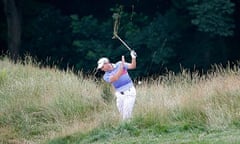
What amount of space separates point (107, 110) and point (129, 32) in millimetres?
17849

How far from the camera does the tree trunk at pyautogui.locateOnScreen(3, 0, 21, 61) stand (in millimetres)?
34094

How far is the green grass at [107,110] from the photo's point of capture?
12.8 m

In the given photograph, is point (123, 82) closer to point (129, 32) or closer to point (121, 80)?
point (121, 80)

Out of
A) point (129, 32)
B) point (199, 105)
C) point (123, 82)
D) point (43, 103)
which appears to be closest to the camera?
point (199, 105)

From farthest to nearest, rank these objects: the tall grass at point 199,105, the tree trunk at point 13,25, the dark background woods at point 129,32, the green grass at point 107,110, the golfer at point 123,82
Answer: the tree trunk at point 13,25 → the dark background woods at point 129,32 → the golfer at point 123,82 → the tall grass at point 199,105 → the green grass at point 107,110

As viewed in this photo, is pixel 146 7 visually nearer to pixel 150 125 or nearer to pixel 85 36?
pixel 85 36

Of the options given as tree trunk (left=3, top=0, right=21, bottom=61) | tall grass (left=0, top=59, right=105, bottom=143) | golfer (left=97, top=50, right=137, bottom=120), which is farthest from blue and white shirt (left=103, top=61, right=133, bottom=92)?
tree trunk (left=3, top=0, right=21, bottom=61)

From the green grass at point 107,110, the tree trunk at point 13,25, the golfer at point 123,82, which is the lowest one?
the green grass at point 107,110

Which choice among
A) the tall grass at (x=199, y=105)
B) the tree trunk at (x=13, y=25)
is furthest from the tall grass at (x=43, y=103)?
the tree trunk at (x=13, y=25)

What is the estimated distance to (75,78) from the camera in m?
18.7

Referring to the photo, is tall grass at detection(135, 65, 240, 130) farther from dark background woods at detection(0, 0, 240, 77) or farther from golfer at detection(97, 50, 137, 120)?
dark background woods at detection(0, 0, 240, 77)

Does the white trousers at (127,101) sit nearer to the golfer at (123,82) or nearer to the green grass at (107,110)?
the golfer at (123,82)

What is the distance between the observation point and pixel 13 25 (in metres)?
34.4


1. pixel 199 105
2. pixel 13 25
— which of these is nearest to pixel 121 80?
pixel 199 105
